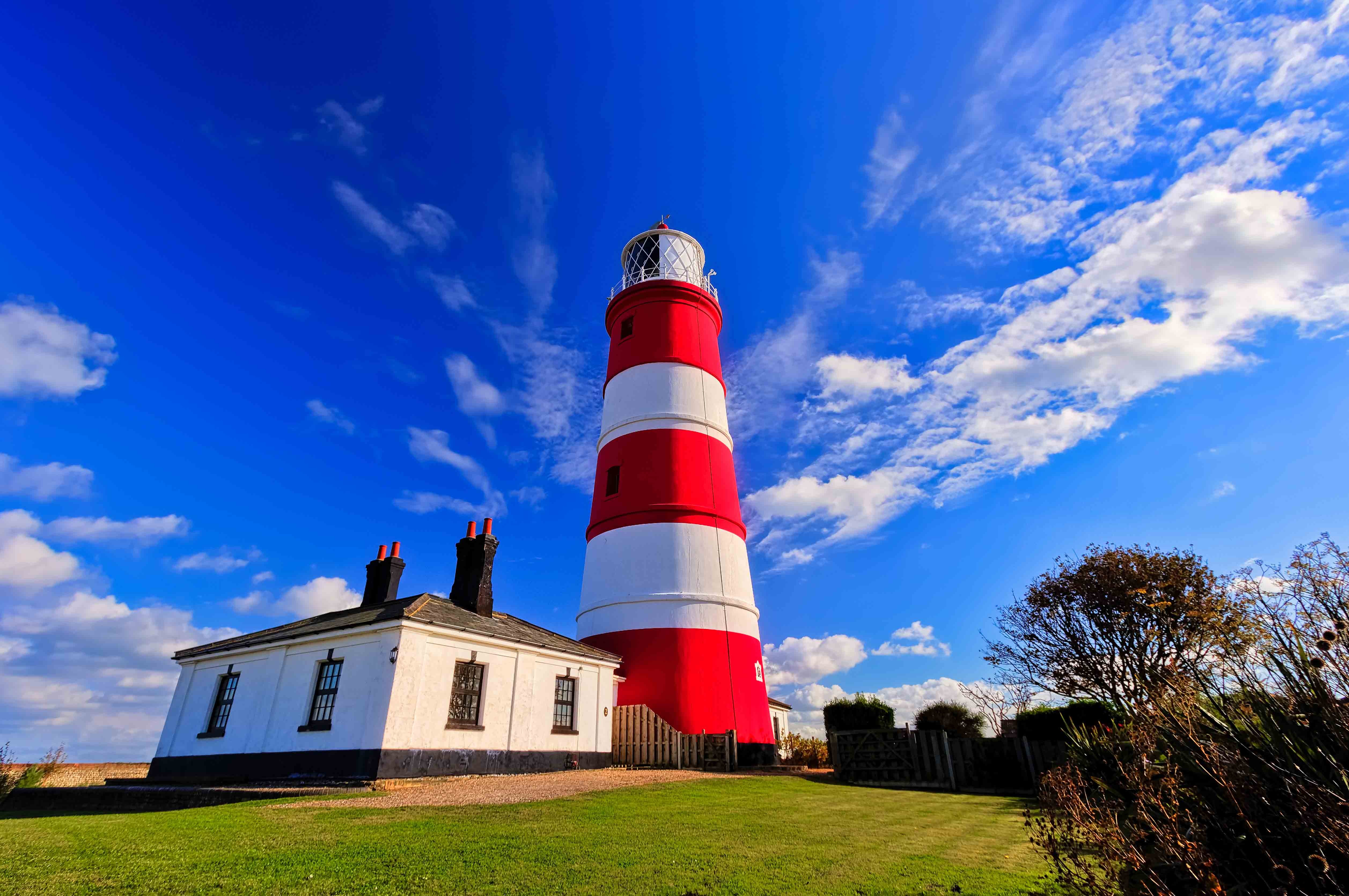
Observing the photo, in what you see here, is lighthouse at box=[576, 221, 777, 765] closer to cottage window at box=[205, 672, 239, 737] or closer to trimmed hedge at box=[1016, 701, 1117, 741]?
trimmed hedge at box=[1016, 701, 1117, 741]

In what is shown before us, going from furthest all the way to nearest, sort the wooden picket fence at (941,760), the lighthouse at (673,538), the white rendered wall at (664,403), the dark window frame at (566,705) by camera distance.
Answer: the white rendered wall at (664,403) < the lighthouse at (673,538) < the dark window frame at (566,705) < the wooden picket fence at (941,760)

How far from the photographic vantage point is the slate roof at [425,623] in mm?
13992

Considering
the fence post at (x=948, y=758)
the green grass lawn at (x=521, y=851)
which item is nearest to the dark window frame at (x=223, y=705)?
the green grass lawn at (x=521, y=851)

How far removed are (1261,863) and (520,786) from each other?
37.5 ft

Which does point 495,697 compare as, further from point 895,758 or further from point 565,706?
point 895,758

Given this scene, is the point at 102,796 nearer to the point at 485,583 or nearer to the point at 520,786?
the point at 520,786

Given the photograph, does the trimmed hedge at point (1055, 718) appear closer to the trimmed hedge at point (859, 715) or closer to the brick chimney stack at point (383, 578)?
the trimmed hedge at point (859, 715)

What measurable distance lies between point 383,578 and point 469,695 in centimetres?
617

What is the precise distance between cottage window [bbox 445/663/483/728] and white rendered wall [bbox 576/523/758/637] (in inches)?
220

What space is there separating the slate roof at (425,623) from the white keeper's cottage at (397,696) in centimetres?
5

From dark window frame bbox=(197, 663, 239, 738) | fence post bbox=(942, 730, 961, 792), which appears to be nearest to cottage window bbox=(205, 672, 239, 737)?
dark window frame bbox=(197, 663, 239, 738)

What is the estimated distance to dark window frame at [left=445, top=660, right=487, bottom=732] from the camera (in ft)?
46.4

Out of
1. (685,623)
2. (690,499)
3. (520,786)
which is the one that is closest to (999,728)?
(685,623)

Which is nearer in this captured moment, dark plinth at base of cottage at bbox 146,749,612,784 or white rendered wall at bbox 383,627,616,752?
dark plinth at base of cottage at bbox 146,749,612,784
